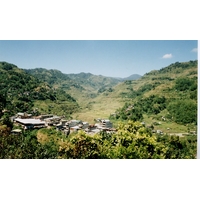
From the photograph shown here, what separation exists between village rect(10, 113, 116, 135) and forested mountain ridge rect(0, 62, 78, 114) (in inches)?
9.7

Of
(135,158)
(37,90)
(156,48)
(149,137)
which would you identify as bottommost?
(135,158)

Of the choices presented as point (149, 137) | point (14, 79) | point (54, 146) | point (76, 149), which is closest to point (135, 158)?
point (149, 137)

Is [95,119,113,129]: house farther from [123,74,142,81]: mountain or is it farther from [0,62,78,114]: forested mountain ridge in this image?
[123,74,142,81]: mountain

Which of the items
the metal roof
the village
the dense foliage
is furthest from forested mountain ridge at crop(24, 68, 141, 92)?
the dense foliage

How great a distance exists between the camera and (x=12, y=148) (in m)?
5.82

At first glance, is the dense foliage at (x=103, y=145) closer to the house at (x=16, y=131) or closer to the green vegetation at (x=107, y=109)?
the green vegetation at (x=107, y=109)

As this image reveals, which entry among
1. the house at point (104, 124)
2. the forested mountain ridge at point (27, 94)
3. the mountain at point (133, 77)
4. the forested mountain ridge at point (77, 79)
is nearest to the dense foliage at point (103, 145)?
the house at point (104, 124)

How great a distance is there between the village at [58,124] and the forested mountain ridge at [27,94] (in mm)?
248

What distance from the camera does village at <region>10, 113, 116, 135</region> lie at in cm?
638

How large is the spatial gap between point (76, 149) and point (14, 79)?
9.51 ft

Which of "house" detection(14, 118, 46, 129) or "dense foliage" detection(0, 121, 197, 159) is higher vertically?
"house" detection(14, 118, 46, 129)

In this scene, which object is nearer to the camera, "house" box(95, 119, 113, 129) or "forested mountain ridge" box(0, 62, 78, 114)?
"house" box(95, 119, 113, 129)

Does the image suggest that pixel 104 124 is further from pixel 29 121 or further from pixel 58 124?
pixel 29 121
